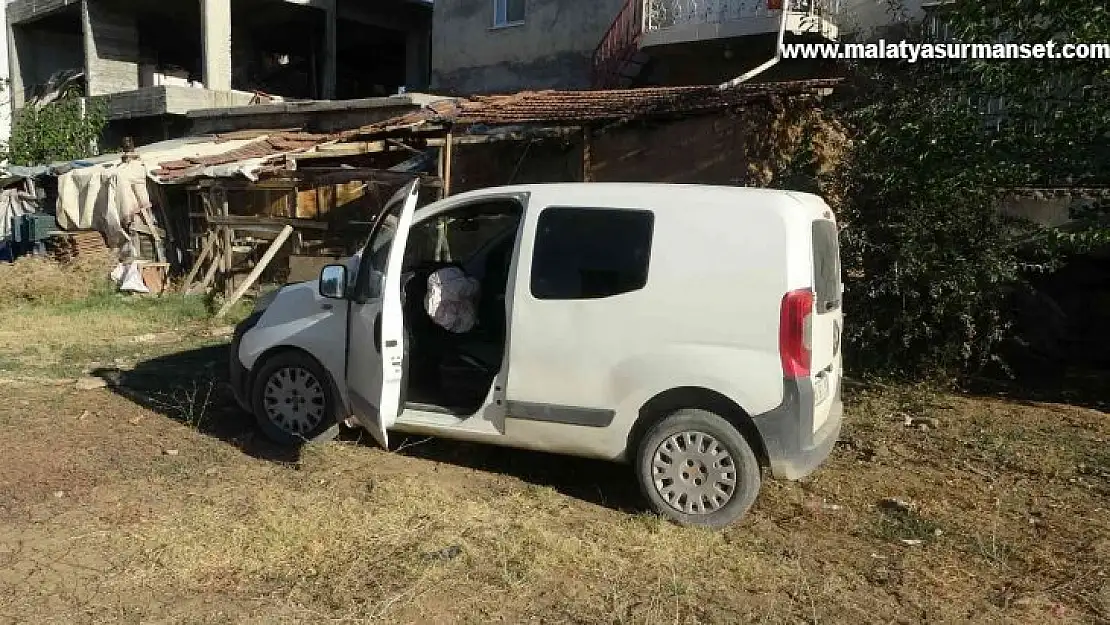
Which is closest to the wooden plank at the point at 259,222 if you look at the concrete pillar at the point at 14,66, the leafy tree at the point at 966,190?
the leafy tree at the point at 966,190

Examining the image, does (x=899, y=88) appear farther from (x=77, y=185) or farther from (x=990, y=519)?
(x=77, y=185)

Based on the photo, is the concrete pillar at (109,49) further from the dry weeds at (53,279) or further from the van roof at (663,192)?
the van roof at (663,192)

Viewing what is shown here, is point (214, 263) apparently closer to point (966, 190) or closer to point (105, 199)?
point (105, 199)

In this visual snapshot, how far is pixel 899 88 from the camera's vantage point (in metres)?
8.00

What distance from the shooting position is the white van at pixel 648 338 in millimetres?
4137

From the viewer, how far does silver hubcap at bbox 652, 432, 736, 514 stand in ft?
14.1

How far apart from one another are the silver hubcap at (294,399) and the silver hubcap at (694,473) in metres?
2.36

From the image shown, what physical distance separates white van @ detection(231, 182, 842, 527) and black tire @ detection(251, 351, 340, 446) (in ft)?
1.24

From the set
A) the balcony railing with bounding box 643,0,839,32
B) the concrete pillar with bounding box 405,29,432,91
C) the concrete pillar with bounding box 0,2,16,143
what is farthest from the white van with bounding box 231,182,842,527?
the concrete pillar with bounding box 0,2,16,143

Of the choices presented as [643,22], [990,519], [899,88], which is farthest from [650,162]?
[990,519]

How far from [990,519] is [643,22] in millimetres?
11824

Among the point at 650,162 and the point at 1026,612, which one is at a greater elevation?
the point at 650,162

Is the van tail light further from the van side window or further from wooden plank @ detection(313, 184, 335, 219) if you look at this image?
wooden plank @ detection(313, 184, 335, 219)

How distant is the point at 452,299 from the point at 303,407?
1235mm
